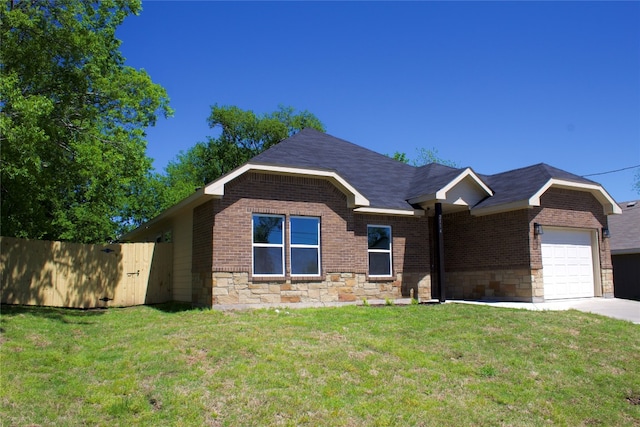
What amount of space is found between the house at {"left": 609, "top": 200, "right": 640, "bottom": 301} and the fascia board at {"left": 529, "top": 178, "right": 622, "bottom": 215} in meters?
4.79

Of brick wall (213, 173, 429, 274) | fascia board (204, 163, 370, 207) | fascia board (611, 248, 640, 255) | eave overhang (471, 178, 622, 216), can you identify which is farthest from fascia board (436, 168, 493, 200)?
fascia board (611, 248, 640, 255)

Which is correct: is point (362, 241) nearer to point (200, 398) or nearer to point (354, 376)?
point (354, 376)

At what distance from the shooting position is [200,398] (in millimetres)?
7320

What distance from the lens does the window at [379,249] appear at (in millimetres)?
17562

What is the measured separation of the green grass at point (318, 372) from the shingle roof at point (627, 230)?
11.6 metres

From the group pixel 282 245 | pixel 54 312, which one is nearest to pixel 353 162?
pixel 282 245

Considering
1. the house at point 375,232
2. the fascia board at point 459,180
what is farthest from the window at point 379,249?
the fascia board at point 459,180

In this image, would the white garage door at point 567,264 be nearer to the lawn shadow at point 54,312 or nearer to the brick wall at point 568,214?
the brick wall at point 568,214

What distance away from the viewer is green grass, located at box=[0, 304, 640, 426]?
7.09m

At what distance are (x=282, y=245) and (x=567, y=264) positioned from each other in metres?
9.78

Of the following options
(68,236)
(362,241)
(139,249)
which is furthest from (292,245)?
(68,236)

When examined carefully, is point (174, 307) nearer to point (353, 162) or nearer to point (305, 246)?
point (305, 246)

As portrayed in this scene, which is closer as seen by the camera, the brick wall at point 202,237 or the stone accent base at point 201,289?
the stone accent base at point 201,289

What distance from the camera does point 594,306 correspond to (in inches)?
655
